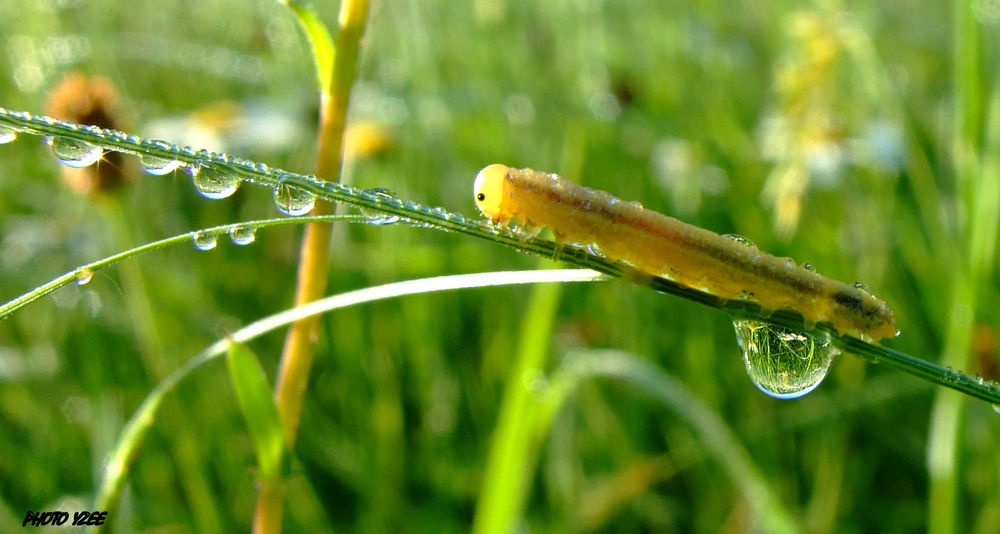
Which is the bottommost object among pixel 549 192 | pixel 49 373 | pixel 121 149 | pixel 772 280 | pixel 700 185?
pixel 121 149

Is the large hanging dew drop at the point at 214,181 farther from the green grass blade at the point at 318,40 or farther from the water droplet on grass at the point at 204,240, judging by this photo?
the green grass blade at the point at 318,40

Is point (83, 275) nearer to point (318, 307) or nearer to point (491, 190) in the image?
point (318, 307)

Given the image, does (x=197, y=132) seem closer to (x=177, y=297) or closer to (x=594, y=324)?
(x=177, y=297)

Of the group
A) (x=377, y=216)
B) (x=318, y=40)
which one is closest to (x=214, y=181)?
(x=377, y=216)

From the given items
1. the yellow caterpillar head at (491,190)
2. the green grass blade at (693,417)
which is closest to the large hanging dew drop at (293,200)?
the yellow caterpillar head at (491,190)

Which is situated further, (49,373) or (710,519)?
(49,373)

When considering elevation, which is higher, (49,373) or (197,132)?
(197,132)

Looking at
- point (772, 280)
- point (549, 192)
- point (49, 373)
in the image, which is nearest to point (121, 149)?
point (549, 192)
